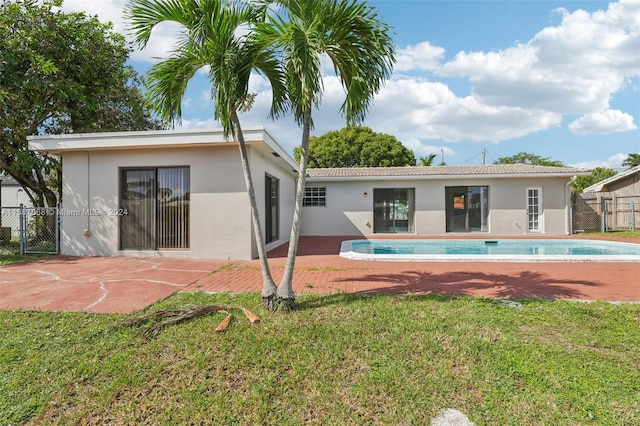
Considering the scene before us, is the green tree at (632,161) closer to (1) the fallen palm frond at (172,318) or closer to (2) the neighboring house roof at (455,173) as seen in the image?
(2) the neighboring house roof at (455,173)

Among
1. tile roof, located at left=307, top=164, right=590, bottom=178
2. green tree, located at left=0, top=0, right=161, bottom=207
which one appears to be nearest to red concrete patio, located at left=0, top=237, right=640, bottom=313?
green tree, located at left=0, top=0, right=161, bottom=207

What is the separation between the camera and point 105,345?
12.8 feet

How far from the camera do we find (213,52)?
4.60m

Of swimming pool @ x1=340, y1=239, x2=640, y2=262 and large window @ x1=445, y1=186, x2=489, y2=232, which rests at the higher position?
large window @ x1=445, y1=186, x2=489, y2=232

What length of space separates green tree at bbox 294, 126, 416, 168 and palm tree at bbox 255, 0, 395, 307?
31.8 meters

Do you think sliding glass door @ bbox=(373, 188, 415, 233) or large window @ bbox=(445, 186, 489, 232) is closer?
large window @ bbox=(445, 186, 489, 232)

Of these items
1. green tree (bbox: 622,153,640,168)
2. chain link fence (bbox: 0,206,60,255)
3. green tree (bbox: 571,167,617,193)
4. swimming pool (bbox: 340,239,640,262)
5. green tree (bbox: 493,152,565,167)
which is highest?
green tree (bbox: 493,152,565,167)

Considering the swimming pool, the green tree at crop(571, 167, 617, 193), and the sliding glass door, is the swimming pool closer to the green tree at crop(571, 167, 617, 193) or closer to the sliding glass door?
the sliding glass door

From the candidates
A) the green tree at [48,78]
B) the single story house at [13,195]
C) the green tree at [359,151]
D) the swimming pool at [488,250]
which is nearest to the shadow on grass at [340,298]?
the swimming pool at [488,250]

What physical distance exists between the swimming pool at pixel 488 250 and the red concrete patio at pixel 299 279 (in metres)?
0.46

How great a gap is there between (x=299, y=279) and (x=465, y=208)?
15.0 metres

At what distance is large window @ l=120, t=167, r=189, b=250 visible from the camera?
10.5 meters

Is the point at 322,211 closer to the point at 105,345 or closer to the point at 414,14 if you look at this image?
the point at 414,14

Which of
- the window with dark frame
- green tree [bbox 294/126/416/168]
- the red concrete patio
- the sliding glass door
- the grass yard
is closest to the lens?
the grass yard
